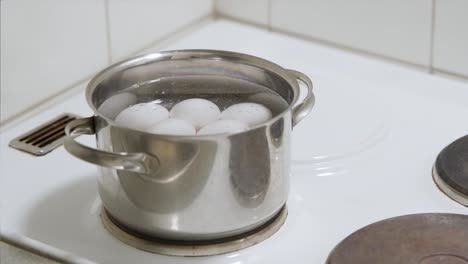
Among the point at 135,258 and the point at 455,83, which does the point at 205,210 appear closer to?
the point at 135,258

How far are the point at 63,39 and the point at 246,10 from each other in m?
0.34

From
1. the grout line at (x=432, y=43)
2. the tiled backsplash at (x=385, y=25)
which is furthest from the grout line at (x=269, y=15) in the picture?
the grout line at (x=432, y=43)

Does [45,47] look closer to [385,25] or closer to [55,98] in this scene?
[55,98]

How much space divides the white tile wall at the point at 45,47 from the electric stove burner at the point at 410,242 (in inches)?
18.7

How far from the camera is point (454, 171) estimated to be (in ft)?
2.94

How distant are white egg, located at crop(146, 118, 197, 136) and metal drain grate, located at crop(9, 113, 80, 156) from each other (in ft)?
0.81

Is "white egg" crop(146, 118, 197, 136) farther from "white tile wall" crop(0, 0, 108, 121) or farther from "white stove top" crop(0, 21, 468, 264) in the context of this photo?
"white tile wall" crop(0, 0, 108, 121)

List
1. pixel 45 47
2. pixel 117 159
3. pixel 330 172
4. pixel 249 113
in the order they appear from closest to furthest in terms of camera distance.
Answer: pixel 117 159, pixel 249 113, pixel 330 172, pixel 45 47

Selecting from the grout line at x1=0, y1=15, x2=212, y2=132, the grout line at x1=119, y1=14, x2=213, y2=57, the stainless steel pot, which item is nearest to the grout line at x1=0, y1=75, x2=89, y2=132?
the grout line at x1=0, y1=15, x2=212, y2=132

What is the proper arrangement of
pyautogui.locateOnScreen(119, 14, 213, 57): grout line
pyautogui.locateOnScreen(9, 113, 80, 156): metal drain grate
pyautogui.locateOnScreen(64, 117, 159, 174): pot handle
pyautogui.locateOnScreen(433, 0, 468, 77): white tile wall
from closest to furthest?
pyautogui.locateOnScreen(64, 117, 159, 174): pot handle → pyautogui.locateOnScreen(9, 113, 80, 156): metal drain grate → pyautogui.locateOnScreen(433, 0, 468, 77): white tile wall → pyautogui.locateOnScreen(119, 14, 213, 57): grout line

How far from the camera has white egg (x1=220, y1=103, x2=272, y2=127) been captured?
819 millimetres

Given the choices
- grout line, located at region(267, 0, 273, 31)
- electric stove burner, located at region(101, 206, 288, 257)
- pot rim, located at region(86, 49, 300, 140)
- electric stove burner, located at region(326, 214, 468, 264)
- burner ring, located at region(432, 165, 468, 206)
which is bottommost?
electric stove burner, located at region(101, 206, 288, 257)

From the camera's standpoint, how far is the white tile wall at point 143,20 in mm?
1180

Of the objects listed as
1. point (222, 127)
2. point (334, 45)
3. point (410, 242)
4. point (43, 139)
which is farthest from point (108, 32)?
point (410, 242)
